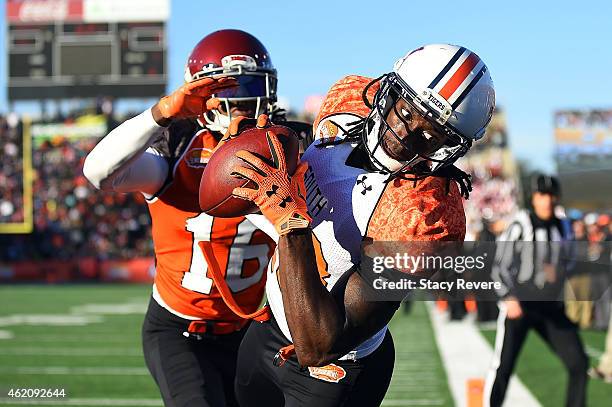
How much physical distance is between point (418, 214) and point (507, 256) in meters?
3.73

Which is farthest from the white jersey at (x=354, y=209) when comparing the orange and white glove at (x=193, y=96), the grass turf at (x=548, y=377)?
the grass turf at (x=548, y=377)

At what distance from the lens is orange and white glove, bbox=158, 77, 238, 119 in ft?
8.82

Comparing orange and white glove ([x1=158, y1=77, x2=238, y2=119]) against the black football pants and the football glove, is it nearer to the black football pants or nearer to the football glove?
the football glove

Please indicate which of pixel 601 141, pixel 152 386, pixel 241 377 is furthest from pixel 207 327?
pixel 601 141

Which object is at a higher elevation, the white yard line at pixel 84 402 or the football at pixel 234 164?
the football at pixel 234 164

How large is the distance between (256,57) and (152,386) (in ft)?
15.0

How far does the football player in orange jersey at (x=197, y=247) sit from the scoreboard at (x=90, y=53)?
24144mm

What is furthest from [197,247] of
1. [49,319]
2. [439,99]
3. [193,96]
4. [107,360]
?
[49,319]

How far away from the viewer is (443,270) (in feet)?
8.13

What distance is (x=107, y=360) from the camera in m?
8.93

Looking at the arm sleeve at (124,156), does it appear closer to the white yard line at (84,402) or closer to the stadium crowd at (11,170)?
the white yard line at (84,402)

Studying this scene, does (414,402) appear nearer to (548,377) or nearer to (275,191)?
(548,377)

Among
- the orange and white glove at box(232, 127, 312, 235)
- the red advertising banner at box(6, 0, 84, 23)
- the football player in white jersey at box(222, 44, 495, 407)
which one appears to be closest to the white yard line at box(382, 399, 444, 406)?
the football player in white jersey at box(222, 44, 495, 407)

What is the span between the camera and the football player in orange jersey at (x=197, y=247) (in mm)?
3271
